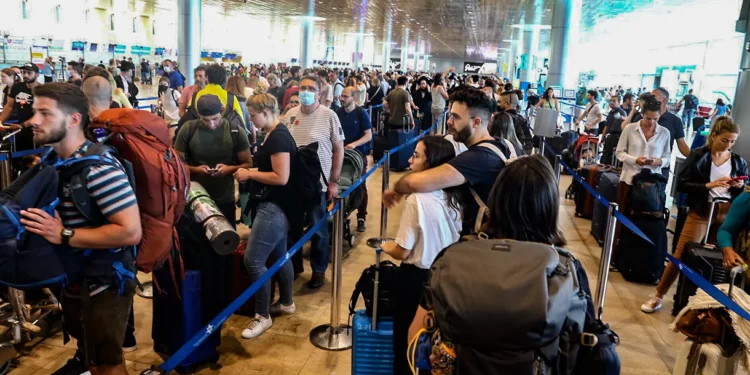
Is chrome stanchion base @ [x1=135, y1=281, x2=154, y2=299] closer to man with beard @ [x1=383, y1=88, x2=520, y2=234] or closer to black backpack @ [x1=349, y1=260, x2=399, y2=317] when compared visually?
black backpack @ [x1=349, y1=260, x2=399, y2=317]

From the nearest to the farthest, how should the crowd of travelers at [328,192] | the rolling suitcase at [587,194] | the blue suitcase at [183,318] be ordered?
the crowd of travelers at [328,192] → the blue suitcase at [183,318] → the rolling suitcase at [587,194]

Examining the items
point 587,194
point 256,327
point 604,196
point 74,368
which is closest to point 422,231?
point 256,327

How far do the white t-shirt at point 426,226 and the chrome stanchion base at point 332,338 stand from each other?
151 cm

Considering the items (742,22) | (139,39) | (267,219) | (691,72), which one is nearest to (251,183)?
(267,219)

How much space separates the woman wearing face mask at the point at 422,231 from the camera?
2637mm

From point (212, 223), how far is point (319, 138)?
1.73m

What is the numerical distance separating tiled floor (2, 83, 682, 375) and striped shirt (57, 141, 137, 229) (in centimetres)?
170

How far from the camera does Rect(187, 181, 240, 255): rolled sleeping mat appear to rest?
3.21 meters

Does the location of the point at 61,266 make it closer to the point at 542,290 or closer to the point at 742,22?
the point at 542,290

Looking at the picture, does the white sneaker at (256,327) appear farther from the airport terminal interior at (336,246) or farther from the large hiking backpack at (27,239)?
the large hiking backpack at (27,239)

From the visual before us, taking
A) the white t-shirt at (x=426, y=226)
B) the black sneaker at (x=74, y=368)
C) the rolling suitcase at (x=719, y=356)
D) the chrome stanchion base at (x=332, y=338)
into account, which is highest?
the white t-shirt at (x=426, y=226)

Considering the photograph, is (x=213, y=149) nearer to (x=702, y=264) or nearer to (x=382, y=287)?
(x=382, y=287)

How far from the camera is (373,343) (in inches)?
119

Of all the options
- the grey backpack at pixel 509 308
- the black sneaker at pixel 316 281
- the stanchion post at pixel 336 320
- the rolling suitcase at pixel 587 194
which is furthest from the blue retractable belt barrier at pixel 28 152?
the rolling suitcase at pixel 587 194
